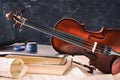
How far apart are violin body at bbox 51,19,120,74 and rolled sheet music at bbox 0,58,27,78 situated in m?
0.25

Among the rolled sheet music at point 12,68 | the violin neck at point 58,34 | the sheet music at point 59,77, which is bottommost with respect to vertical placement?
the sheet music at point 59,77

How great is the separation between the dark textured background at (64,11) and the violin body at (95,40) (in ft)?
1.33

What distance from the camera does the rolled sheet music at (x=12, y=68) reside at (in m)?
0.65

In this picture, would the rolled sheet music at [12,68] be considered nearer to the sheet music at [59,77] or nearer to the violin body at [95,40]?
the sheet music at [59,77]

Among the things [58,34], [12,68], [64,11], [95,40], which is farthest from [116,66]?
[64,11]

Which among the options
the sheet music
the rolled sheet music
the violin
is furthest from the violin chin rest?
the rolled sheet music

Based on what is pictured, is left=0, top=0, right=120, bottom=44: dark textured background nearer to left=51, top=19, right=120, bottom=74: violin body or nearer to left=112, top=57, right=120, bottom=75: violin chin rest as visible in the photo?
left=51, top=19, right=120, bottom=74: violin body

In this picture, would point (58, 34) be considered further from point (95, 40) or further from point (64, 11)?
point (64, 11)

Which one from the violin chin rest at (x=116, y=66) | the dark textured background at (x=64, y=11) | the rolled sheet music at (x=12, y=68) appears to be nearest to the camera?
the rolled sheet music at (x=12, y=68)

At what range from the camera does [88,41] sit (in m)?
0.84

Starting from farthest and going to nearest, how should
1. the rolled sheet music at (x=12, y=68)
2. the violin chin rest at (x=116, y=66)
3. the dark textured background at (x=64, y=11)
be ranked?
1. the dark textured background at (x=64, y=11)
2. the violin chin rest at (x=116, y=66)
3. the rolled sheet music at (x=12, y=68)

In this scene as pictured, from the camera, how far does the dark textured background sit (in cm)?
130

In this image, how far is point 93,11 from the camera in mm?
1302

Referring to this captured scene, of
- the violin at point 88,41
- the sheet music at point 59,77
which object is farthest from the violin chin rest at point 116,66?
the sheet music at point 59,77
